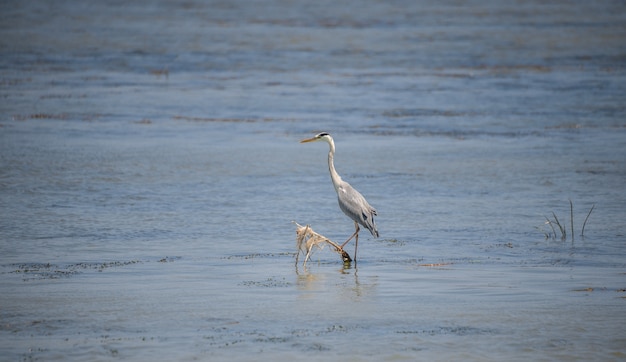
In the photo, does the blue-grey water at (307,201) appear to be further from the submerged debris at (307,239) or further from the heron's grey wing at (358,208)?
the heron's grey wing at (358,208)

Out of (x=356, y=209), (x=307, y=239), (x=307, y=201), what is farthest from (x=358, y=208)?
(x=307, y=201)

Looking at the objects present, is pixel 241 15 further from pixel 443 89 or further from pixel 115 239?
pixel 115 239

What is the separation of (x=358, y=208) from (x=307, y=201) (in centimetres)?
313

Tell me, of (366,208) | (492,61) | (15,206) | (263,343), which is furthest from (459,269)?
(492,61)

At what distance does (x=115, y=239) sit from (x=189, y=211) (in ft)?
6.20

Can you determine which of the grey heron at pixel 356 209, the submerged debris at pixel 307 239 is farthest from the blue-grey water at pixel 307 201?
the grey heron at pixel 356 209

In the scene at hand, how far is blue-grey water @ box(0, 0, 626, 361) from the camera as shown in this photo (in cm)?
771

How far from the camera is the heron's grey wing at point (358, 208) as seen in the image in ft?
35.2

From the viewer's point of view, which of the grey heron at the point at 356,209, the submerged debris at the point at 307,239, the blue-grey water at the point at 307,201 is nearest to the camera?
the blue-grey water at the point at 307,201

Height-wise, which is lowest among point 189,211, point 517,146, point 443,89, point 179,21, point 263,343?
point 263,343

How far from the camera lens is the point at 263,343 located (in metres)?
7.36

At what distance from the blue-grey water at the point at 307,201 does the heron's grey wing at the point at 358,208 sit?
1.17ft

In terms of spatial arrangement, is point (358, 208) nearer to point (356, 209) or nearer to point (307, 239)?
point (356, 209)

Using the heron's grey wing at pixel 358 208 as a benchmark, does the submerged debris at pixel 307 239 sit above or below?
below
